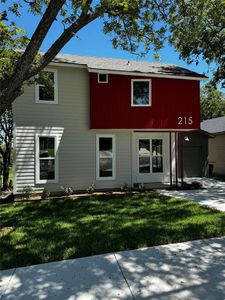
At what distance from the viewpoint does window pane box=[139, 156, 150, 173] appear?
13.8 metres

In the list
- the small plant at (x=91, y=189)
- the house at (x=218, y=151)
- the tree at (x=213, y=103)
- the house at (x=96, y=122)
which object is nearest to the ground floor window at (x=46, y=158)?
the house at (x=96, y=122)

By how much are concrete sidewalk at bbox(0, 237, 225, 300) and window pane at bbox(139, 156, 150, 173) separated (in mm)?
8712

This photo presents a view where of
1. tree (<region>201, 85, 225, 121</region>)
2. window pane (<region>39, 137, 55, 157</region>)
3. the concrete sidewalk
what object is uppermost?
tree (<region>201, 85, 225, 121</region>)

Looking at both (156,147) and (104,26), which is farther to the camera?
(156,147)

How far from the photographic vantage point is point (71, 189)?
12.0m

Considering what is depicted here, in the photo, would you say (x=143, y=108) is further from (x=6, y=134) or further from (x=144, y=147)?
(x=6, y=134)

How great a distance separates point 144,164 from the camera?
13.9 m

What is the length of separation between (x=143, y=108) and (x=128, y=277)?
9.64 m

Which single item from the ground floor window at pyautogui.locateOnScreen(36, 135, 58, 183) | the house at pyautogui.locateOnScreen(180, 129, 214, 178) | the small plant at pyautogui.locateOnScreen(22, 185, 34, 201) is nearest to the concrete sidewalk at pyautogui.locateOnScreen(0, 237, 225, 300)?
the small plant at pyautogui.locateOnScreen(22, 185, 34, 201)

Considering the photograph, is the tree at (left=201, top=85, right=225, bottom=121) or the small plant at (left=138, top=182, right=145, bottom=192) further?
the tree at (left=201, top=85, right=225, bottom=121)

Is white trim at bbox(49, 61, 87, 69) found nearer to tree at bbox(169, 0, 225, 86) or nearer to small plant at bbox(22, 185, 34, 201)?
tree at bbox(169, 0, 225, 86)

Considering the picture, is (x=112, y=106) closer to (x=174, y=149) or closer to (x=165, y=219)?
(x=174, y=149)

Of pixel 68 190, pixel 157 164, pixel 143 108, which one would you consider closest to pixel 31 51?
pixel 68 190

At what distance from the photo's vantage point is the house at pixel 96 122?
1166 cm
